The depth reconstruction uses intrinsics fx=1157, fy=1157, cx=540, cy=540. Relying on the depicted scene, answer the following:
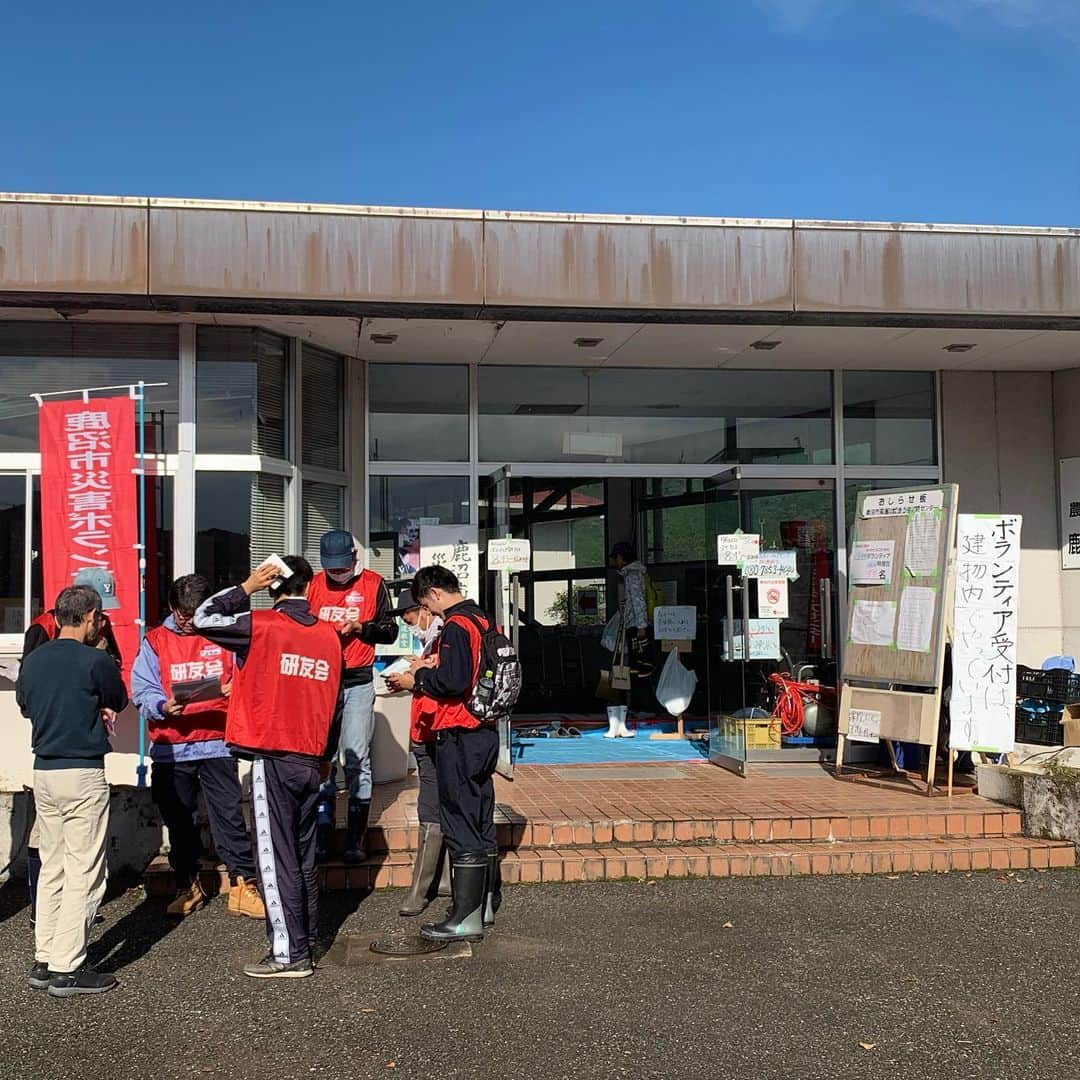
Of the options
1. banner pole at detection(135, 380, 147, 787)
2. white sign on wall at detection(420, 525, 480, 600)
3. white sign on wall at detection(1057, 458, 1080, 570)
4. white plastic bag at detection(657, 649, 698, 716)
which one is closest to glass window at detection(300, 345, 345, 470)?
white sign on wall at detection(420, 525, 480, 600)

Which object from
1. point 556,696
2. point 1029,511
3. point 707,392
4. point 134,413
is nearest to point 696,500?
point 707,392

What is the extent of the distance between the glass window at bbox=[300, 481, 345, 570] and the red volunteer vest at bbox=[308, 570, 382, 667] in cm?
210

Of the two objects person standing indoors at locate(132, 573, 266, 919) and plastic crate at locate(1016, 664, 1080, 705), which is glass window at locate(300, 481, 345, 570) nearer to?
person standing indoors at locate(132, 573, 266, 919)

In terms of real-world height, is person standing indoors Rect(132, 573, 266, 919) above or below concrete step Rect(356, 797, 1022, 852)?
above

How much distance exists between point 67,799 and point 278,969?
3.69 ft

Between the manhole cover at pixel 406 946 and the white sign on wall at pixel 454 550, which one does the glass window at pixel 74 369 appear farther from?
the manhole cover at pixel 406 946

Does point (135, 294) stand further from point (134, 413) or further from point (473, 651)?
point (473, 651)

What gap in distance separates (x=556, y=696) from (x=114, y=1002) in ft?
29.2

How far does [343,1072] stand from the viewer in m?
3.94

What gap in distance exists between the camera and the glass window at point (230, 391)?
809cm

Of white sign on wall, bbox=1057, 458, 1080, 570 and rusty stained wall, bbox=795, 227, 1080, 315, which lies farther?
white sign on wall, bbox=1057, 458, 1080, 570

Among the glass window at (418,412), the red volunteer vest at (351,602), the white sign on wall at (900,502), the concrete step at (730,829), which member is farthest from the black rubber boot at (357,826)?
the white sign on wall at (900,502)

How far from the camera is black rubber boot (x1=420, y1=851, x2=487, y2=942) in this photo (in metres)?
5.30

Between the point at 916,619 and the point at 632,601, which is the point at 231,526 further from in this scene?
the point at 916,619
